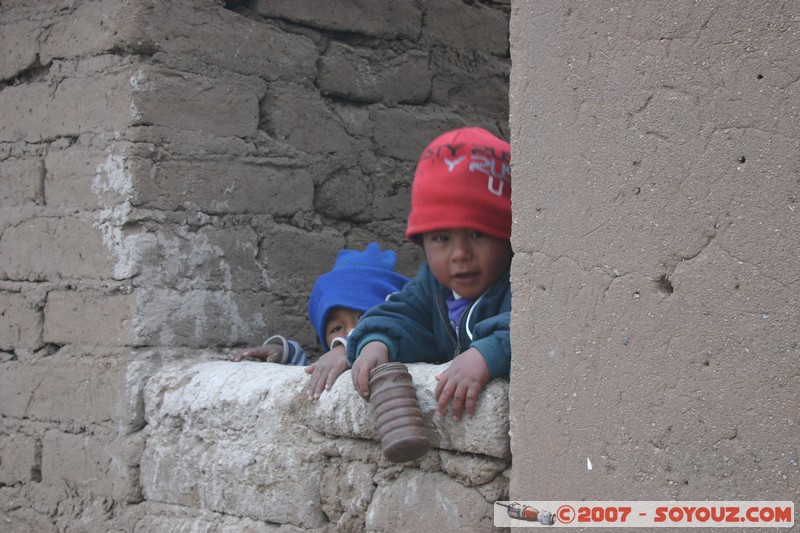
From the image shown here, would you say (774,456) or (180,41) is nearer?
(774,456)

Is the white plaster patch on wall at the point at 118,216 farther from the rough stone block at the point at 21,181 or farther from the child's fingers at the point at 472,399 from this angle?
the child's fingers at the point at 472,399

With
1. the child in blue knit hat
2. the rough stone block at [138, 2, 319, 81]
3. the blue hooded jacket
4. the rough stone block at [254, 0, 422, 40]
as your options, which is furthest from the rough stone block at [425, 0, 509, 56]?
the blue hooded jacket

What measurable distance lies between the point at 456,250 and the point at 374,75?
1.43m

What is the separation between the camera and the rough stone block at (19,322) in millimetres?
3637

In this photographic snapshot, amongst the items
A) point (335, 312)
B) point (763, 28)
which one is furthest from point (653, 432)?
point (335, 312)

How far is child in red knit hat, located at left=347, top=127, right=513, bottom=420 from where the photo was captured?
2.76 m

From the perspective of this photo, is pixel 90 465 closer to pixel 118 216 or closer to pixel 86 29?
pixel 118 216

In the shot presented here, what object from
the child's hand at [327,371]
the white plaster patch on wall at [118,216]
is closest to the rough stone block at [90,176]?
the white plaster patch on wall at [118,216]

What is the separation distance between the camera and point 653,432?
6.65 ft

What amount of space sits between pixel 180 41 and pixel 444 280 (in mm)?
1337

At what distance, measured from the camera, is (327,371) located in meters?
2.84

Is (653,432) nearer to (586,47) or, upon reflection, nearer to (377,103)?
(586,47)

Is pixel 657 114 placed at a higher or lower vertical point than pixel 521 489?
higher

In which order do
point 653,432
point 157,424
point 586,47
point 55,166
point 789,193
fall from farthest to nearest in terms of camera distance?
point 55,166, point 157,424, point 586,47, point 653,432, point 789,193
